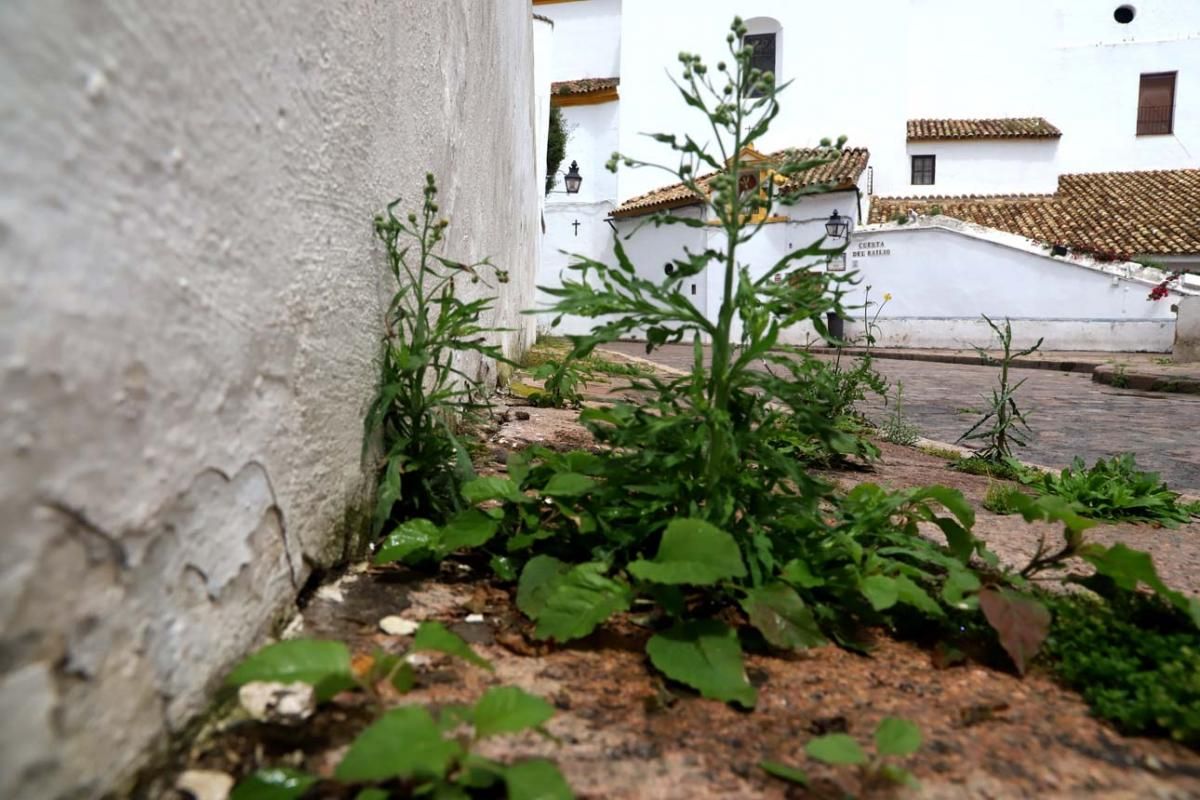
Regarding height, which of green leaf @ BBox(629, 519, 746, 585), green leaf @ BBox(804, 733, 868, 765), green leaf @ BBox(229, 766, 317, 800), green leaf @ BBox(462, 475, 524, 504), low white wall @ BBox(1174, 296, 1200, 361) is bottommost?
green leaf @ BBox(804, 733, 868, 765)

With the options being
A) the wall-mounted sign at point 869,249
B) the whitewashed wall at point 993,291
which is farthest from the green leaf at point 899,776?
the wall-mounted sign at point 869,249

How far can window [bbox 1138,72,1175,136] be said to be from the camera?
70.7 feet

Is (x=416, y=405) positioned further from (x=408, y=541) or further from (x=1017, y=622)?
(x=1017, y=622)

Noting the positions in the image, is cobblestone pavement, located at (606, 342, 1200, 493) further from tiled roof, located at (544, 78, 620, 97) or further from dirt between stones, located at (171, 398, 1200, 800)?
tiled roof, located at (544, 78, 620, 97)

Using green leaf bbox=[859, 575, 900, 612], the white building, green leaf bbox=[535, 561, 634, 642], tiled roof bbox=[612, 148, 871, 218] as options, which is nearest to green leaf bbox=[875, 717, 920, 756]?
green leaf bbox=[859, 575, 900, 612]

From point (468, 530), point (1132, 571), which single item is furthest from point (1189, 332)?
point (468, 530)

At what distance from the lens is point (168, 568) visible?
2.89 feet

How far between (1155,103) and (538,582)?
1053 inches

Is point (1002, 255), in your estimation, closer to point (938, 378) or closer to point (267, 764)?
point (938, 378)

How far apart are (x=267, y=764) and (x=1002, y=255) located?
1706 cm

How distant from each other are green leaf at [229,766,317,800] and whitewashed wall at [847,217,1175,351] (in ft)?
51.7

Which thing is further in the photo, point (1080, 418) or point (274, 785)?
point (1080, 418)

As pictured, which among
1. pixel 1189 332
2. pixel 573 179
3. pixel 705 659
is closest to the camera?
pixel 705 659

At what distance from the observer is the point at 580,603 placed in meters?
1.29
